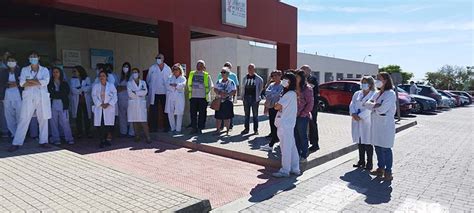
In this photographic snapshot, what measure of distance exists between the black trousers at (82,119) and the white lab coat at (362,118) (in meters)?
6.13

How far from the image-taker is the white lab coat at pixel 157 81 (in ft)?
31.4

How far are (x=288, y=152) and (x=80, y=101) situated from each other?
5.46 metres

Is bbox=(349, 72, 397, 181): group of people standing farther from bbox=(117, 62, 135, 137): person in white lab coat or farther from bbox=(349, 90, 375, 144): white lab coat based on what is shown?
bbox=(117, 62, 135, 137): person in white lab coat

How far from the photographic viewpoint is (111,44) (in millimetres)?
14586

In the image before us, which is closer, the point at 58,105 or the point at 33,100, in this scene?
the point at 33,100

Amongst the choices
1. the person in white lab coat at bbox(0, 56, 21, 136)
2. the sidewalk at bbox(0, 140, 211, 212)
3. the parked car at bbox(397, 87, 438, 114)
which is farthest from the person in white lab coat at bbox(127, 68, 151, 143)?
the parked car at bbox(397, 87, 438, 114)

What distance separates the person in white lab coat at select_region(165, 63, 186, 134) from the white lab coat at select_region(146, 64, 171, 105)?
0.65ft

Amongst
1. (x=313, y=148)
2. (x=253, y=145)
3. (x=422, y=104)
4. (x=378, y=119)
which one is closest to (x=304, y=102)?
(x=378, y=119)

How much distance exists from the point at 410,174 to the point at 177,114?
541cm

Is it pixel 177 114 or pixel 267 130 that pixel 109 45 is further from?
pixel 267 130

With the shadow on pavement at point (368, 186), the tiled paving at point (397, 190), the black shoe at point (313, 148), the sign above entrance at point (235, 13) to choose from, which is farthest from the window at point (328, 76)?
the shadow on pavement at point (368, 186)

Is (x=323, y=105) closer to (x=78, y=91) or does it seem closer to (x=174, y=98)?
(x=174, y=98)

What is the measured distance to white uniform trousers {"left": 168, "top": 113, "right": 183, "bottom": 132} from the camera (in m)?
9.63

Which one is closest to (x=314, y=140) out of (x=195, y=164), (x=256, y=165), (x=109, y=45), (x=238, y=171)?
(x=256, y=165)
